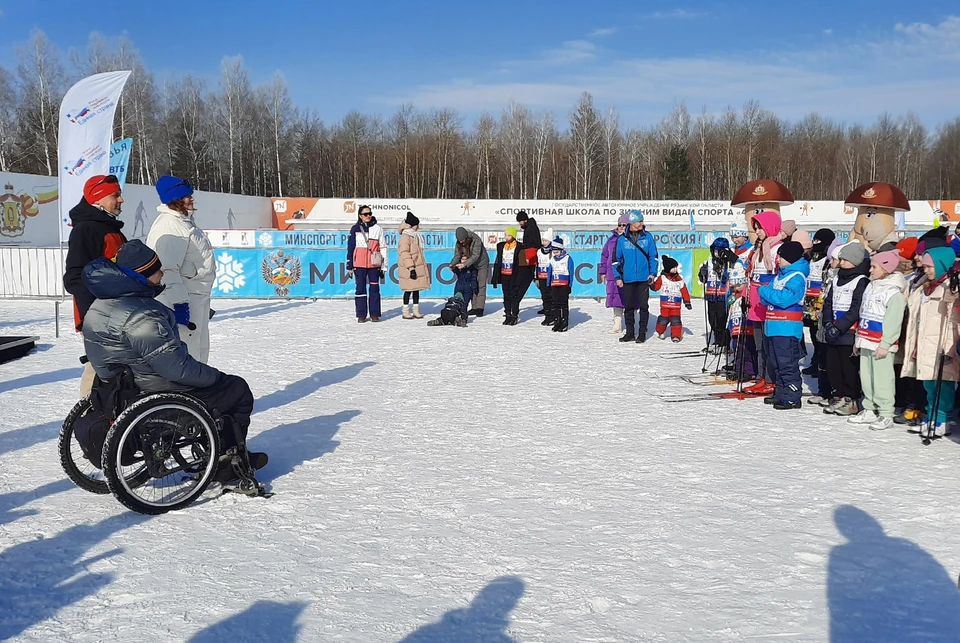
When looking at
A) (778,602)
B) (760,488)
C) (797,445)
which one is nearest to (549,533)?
(778,602)

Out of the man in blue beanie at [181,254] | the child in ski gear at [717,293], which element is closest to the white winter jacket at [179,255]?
the man in blue beanie at [181,254]

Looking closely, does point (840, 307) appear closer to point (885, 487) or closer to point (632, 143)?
point (885, 487)

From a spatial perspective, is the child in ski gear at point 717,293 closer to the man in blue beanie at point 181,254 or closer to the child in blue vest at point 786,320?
the child in blue vest at point 786,320

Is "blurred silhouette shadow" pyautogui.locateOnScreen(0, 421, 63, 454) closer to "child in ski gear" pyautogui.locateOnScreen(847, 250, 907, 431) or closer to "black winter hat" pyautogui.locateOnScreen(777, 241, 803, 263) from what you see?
"black winter hat" pyautogui.locateOnScreen(777, 241, 803, 263)

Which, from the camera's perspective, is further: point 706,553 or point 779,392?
point 779,392

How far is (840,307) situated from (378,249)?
26.2 ft

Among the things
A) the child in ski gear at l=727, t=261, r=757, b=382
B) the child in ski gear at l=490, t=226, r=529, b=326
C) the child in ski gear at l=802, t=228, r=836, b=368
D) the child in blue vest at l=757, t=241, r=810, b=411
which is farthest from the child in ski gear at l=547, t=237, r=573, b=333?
the child in blue vest at l=757, t=241, r=810, b=411

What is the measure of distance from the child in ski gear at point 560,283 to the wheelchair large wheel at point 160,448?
830cm

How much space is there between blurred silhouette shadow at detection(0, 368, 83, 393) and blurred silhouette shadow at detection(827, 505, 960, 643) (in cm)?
771

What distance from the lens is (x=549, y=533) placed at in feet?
12.9

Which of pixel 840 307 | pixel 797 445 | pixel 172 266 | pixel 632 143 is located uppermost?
pixel 632 143

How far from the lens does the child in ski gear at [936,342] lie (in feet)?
18.6

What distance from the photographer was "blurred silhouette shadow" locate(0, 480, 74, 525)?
4.16 metres

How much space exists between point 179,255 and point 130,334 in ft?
5.09
